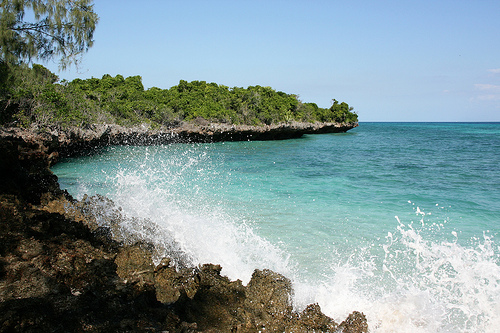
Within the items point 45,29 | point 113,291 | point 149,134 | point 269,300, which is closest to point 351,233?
point 269,300

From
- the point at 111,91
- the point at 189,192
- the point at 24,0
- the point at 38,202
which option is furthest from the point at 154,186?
the point at 111,91

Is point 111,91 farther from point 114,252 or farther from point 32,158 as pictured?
point 114,252

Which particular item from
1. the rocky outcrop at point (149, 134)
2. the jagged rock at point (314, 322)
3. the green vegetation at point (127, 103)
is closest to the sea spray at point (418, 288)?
the jagged rock at point (314, 322)

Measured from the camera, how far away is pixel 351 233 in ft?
24.8

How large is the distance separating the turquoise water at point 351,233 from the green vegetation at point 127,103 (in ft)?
14.8

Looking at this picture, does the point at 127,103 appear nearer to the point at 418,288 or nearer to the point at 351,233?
the point at 351,233

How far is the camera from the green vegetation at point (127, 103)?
1641cm

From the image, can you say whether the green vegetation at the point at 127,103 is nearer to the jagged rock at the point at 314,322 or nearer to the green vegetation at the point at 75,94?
the green vegetation at the point at 75,94

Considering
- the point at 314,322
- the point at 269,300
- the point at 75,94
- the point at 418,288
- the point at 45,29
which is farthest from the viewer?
the point at 75,94

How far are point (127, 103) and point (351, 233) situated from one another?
29.3 m

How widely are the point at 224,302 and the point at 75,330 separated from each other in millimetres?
1653

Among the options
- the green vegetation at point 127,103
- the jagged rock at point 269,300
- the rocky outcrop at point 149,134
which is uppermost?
the green vegetation at point 127,103

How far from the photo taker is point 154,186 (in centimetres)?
1227

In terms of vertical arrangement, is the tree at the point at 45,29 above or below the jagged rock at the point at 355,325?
above
